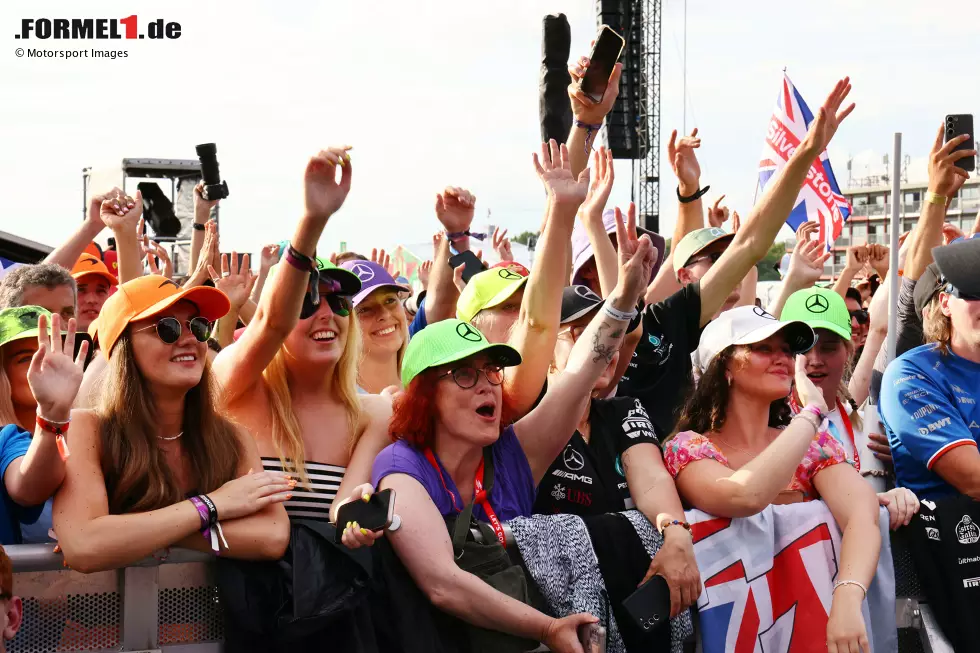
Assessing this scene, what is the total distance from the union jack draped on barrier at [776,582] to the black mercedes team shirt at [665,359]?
0.79 m

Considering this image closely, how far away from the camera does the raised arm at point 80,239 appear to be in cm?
598

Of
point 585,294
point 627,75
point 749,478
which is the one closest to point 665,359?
point 585,294

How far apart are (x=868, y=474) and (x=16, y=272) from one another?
12.8 feet

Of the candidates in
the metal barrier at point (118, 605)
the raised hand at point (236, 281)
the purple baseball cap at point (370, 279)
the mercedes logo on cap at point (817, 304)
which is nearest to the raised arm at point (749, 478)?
the mercedes logo on cap at point (817, 304)

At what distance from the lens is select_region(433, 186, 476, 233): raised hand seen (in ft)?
17.7

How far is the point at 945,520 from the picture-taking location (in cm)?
403

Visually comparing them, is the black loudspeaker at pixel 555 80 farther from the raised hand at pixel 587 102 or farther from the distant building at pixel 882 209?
the distant building at pixel 882 209

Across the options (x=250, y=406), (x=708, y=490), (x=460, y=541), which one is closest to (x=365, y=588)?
(x=460, y=541)

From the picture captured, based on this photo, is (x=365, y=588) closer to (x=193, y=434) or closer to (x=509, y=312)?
(x=193, y=434)

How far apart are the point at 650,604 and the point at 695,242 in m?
2.40

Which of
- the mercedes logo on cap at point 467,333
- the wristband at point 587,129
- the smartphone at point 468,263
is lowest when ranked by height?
the mercedes logo on cap at point 467,333

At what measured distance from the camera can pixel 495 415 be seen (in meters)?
3.69

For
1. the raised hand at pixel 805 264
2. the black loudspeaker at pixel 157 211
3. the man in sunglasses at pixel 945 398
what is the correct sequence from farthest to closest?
the black loudspeaker at pixel 157 211
the raised hand at pixel 805 264
the man in sunglasses at pixel 945 398

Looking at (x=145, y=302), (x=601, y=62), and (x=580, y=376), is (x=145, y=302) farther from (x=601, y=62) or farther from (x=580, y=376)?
(x=601, y=62)
